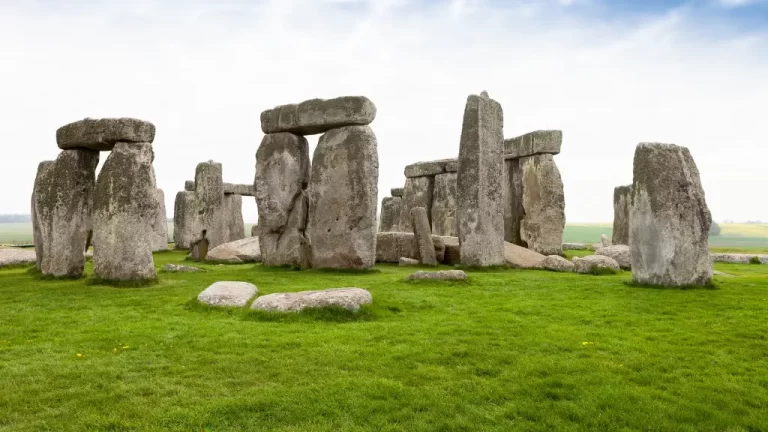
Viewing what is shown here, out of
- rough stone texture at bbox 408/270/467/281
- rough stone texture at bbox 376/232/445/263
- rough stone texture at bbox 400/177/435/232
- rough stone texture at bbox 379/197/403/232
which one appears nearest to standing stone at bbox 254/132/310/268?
rough stone texture at bbox 376/232/445/263

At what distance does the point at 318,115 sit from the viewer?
1445 cm

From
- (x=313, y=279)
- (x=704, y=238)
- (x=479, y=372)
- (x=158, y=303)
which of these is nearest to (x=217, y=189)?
(x=313, y=279)

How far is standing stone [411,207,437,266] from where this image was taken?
51.2ft

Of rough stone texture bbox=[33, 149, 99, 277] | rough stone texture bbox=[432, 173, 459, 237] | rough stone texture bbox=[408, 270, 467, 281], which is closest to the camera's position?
rough stone texture bbox=[408, 270, 467, 281]

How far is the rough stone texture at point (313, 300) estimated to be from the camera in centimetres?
747

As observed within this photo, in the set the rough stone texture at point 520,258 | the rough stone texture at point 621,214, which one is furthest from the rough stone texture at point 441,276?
the rough stone texture at point 621,214

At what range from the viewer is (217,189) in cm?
2009

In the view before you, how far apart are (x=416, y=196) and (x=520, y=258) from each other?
1008cm

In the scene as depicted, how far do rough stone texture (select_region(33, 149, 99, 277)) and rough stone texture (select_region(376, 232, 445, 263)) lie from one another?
781 centimetres

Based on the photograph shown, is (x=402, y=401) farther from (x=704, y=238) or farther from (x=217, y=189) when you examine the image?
(x=217, y=189)

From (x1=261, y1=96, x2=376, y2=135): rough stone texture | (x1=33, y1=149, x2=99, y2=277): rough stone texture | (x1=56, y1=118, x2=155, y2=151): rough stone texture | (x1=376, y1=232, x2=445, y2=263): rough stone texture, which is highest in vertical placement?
(x1=261, y1=96, x2=376, y2=135): rough stone texture

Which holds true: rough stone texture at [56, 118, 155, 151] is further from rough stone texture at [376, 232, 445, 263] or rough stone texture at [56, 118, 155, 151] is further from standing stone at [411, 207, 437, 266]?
rough stone texture at [376, 232, 445, 263]

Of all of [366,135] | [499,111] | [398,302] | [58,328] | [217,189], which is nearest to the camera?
[58,328]

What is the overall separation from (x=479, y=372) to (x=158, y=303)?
18.2ft
